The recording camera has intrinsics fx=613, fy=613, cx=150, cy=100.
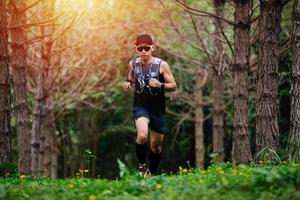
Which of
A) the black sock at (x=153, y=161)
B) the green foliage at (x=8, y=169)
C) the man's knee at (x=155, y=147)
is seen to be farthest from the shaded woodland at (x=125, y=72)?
the man's knee at (x=155, y=147)

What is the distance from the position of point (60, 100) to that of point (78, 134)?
1126cm

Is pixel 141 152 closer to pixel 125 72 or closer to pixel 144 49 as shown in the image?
pixel 144 49

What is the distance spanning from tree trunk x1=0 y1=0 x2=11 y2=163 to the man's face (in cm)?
224

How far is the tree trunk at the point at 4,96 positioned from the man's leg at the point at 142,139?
2218 mm

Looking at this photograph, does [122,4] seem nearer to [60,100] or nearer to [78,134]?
[60,100]

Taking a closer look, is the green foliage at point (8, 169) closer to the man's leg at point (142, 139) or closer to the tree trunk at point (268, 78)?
the man's leg at point (142, 139)

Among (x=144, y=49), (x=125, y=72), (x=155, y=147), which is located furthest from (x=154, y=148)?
(x=125, y=72)

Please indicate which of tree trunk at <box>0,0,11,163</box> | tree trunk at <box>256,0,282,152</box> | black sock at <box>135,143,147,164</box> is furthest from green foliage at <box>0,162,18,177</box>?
tree trunk at <box>256,0,282,152</box>

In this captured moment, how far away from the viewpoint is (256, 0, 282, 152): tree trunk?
966 cm

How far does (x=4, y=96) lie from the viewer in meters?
10.0

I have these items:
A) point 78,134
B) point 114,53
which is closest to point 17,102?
point 114,53

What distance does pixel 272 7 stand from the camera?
32.1ft

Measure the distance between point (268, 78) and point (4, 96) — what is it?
428cm

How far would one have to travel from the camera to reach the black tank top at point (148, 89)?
31.2 feet
